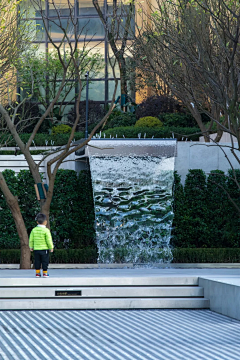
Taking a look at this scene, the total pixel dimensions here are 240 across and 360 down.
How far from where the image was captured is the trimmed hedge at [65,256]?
49.3ft

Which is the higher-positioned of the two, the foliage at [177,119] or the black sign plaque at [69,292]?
the foliage at [177,119]

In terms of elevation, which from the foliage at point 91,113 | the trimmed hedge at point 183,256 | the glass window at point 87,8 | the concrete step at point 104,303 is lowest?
the trimmed hedge at point 183,256

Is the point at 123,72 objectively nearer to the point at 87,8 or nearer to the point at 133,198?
the point at 87,8

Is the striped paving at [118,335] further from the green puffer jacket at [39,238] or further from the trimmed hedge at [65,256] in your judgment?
the trimmed hedge at [65,256]

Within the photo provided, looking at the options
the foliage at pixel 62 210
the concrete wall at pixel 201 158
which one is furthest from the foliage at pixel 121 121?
the foliage at pixel 62 210

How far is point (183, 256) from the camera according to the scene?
50.3ft

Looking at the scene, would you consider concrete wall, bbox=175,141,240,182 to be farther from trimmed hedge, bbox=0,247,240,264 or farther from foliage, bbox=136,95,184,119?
foliage, bbox=136,95,184,119

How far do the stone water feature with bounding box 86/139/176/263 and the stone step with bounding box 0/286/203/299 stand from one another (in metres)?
5.86

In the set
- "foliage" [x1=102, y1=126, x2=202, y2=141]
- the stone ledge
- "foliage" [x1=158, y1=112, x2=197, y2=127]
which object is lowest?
the stone ledge

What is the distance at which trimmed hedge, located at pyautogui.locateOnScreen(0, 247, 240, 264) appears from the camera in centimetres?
1526

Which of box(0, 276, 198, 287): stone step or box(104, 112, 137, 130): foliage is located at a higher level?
box(104, 112, 137, 130): foliage

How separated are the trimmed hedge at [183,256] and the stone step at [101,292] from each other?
583 cm

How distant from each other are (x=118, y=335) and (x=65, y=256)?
836 centimetres

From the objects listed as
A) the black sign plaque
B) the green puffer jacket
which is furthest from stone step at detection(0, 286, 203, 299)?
the green puffer jacket
